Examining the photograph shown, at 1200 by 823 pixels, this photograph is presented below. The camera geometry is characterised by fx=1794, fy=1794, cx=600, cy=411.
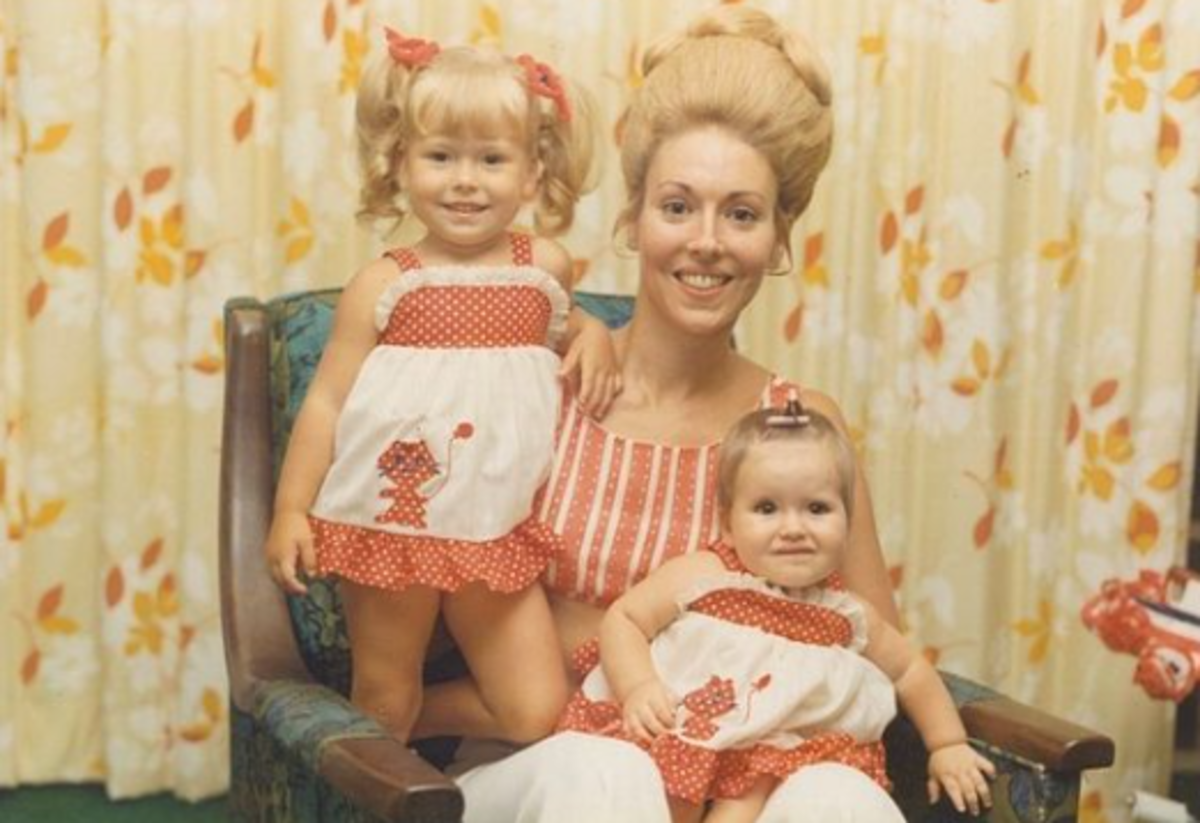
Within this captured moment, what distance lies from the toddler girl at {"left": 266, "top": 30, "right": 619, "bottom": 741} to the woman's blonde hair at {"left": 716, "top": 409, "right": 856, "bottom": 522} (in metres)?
0.21

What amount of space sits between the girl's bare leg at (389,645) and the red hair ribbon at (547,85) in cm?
55

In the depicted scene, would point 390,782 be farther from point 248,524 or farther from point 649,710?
point 248,524

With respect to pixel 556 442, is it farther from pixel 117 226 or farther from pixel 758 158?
pixel 117 226

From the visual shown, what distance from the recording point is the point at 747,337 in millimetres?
2957

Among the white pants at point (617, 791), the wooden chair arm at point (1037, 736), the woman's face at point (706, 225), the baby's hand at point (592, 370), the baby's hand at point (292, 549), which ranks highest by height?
the woman's face at point (706, 225)

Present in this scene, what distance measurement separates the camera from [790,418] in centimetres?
186

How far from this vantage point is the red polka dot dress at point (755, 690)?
176cm

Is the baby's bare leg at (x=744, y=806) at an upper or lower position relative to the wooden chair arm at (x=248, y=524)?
lower

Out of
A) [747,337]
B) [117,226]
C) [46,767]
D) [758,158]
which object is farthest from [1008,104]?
[46,767]

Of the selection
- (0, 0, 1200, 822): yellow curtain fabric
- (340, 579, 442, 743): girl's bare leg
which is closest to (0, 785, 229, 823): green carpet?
(0, 0, 1200, 822): yellow curtain fabric

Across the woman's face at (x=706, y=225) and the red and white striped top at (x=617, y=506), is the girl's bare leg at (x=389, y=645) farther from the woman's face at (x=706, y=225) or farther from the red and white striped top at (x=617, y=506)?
the woman's face at (x=706, y=225)

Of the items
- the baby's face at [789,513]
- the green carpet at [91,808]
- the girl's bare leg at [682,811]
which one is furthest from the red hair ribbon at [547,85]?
the green carpet at [91,808]

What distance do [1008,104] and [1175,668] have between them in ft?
3.11

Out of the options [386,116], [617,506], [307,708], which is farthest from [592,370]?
[307,708]
